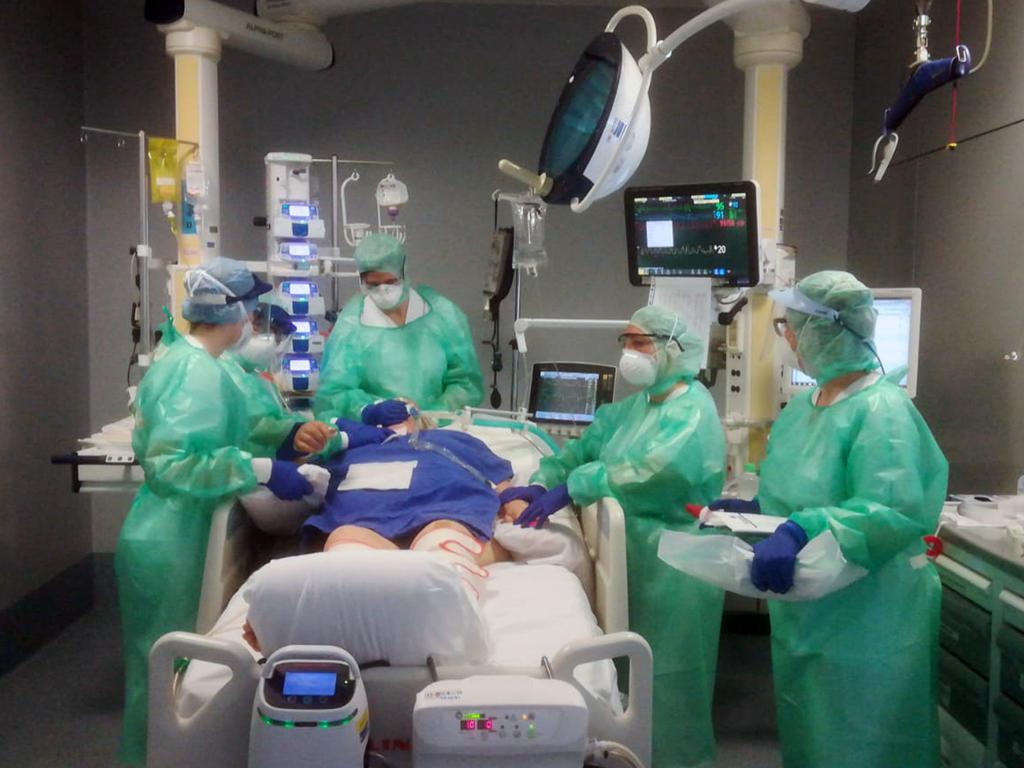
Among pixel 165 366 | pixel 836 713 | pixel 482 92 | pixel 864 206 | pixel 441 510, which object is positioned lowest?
pixel 836 713

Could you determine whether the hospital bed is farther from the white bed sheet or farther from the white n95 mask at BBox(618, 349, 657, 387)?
the white n95 mask at BBox(618, 349, 657, 387)

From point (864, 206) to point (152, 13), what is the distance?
121 inches

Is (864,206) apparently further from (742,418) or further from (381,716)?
(381,716)

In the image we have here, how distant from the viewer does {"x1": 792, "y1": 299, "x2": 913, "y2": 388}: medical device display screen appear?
2898mm

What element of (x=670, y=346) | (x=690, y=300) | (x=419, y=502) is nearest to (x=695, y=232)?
(x=690, y=300)

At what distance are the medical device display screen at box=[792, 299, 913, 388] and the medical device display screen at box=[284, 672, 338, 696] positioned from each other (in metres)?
1.95

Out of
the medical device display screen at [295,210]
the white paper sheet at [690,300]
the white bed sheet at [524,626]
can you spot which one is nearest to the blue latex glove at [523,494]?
the white bed sheet at [524,626]

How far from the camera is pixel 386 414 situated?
9.39 feet

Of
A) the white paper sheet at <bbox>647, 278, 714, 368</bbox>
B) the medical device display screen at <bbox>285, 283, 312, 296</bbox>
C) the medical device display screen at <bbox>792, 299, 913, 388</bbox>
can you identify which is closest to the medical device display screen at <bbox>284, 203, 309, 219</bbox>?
the medical device display screen at <bbox>285, 283, 312, 296</bbox>

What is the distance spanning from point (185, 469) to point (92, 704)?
1.44 metres

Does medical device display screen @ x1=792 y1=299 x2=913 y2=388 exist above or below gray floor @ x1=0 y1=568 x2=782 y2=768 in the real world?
above

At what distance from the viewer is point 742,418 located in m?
3.24

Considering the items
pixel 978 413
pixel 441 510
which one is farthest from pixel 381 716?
pixel 978 413

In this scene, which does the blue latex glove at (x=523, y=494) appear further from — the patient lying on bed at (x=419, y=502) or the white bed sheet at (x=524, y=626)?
the white bed sheet at (x=524, y=626)
